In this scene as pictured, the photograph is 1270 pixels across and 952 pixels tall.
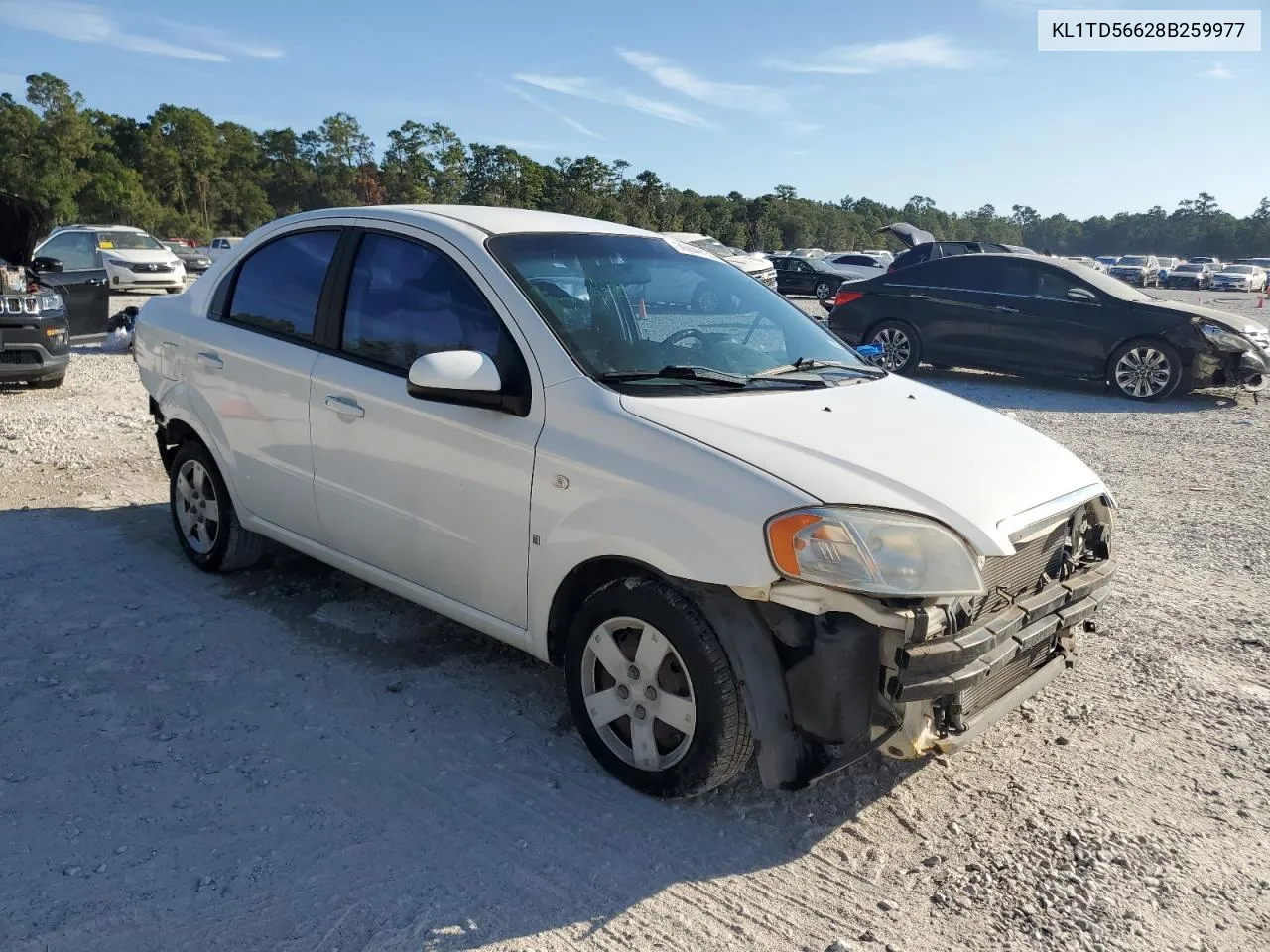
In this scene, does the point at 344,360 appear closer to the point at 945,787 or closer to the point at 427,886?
the point at 427,886

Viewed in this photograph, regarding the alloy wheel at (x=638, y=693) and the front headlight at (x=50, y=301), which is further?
the front headlight at (x=50, y=301)

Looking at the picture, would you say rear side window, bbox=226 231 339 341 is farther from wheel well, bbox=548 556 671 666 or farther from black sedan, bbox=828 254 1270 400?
black sedan, bbox=828 254 1270 400

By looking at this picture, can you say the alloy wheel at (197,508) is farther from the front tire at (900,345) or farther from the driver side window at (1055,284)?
the driver side window at (1055,284)

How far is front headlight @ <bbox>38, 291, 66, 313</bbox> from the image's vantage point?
961cm

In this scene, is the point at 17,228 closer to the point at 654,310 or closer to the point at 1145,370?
the point at 654,310

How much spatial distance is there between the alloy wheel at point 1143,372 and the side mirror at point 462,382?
33.2 ft

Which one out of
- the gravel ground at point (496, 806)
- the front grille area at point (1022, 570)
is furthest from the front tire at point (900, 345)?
the front grille area at point (1022, 570)

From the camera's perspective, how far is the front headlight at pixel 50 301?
379 inches

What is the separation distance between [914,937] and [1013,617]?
0.95 metres

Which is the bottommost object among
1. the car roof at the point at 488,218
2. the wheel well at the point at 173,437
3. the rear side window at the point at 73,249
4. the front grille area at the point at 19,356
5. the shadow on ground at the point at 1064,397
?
the shadow on ground at the point at 1064,397

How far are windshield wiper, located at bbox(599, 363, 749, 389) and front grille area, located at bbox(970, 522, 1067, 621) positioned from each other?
42.2 inches

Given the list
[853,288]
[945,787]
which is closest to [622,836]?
[945,787]

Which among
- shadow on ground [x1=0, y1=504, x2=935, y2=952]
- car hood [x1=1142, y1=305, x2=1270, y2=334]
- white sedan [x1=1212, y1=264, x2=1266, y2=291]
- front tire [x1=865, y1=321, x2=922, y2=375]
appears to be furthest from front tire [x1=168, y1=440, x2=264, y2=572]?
white sedan [x1=1212, y1=264, x2=1266, y2=291]

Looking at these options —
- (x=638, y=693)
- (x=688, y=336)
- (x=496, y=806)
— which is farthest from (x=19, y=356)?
(x=638, y=693)
